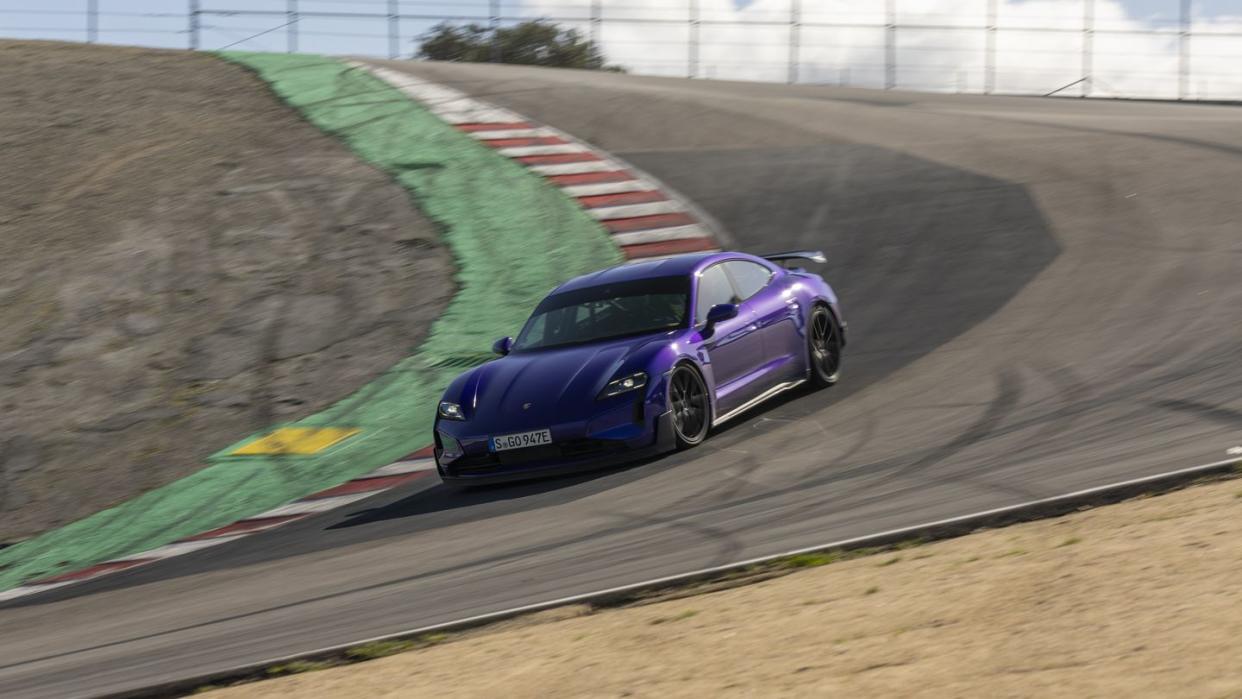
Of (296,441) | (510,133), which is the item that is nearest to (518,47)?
(510,133)

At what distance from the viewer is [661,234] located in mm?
16891

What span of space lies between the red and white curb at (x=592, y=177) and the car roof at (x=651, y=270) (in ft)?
16.1

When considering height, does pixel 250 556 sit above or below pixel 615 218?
below

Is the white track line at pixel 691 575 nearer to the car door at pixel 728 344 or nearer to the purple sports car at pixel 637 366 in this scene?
the purple sports car at pixel 637 366

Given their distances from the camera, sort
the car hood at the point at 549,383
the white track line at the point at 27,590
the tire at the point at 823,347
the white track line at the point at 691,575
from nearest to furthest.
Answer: the white track line at the point at 691,575, the white track line at the point at 27,590, the car hood at the point at 549,383, the tire at the point at 823,347

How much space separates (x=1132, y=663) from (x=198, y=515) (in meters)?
7.67

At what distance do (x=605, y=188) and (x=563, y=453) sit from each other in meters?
9.55

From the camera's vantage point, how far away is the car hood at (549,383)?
9500mm

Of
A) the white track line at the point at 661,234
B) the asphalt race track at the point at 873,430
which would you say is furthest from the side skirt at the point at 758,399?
the white track line at the point at 661,234

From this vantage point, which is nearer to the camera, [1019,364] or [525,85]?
[1019,364]

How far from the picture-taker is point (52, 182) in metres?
19.1

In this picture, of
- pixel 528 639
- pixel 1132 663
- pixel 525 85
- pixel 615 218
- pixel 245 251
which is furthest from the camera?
pixel 525 85

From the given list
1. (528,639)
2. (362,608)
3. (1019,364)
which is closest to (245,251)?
(1019,364)

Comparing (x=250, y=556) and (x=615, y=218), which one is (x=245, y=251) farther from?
(x=250, y=556)
